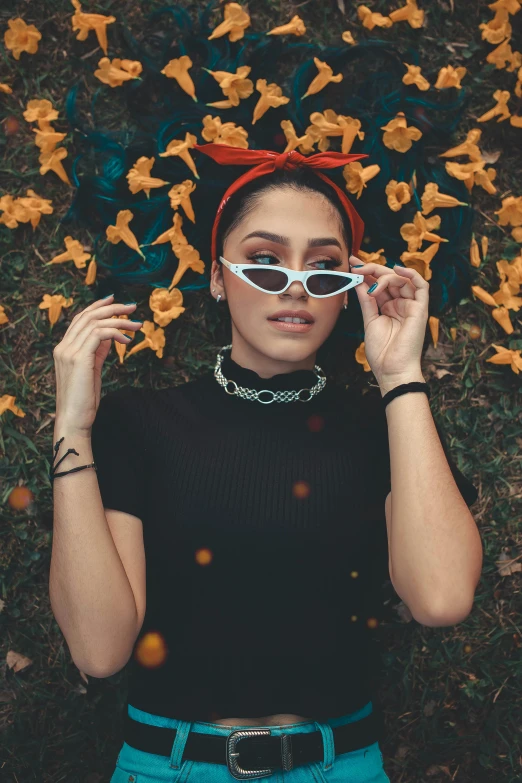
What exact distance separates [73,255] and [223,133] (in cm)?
97

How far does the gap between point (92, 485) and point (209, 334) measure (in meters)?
1.27

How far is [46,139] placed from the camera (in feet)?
10.4

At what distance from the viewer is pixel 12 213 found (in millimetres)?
3246

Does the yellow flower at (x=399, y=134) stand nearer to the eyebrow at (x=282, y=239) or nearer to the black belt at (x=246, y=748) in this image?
the eyebrow at (x=282, y=239)

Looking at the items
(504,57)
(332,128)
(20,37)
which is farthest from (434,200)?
(20,37)

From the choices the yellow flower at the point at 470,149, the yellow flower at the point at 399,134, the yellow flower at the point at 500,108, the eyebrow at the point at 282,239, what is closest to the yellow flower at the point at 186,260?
the eyebrow at the point at 282,239

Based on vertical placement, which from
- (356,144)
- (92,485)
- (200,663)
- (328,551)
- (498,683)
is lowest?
(498,683)

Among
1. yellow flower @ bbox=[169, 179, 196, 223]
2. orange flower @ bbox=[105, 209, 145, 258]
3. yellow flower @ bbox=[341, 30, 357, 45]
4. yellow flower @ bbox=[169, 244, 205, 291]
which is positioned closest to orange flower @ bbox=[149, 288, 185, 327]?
yellow flower @ bbox=[169, 244, 205, 291]

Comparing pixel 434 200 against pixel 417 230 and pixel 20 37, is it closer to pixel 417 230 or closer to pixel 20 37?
pixel 417 230

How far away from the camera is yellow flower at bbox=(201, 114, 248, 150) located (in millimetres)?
3090

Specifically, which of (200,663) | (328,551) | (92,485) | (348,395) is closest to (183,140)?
(348,395)

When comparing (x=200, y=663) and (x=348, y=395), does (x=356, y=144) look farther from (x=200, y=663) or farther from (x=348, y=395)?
(x=200, y=663)

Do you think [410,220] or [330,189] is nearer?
[330,189]

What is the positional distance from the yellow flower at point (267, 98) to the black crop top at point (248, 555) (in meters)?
1.59
